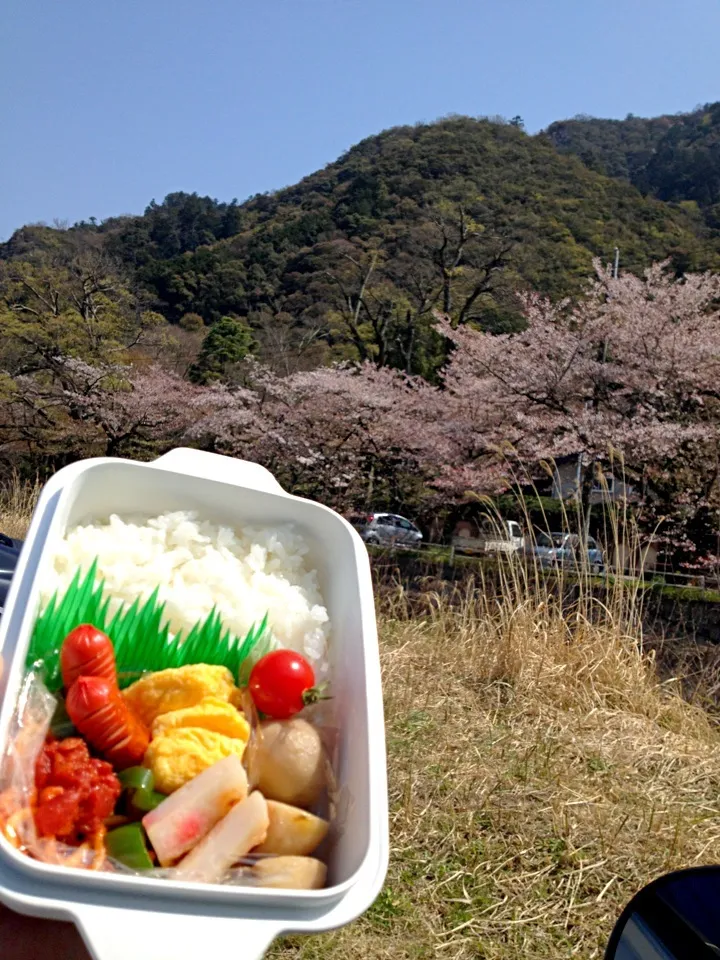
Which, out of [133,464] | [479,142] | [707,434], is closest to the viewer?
[133,464]

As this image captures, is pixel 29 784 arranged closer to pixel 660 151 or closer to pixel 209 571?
pixel 209 571

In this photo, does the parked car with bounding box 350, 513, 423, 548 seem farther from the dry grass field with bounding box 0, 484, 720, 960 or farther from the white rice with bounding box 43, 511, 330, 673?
the white rice with bounding box 43, 511, 330, 673

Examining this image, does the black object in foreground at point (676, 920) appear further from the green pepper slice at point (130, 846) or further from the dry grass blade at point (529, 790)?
the dry grass blade at point (529, 790)

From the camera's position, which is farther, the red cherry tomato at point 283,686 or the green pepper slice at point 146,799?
the red cherry tomato at point 283,686

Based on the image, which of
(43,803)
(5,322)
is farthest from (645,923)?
(5,322)

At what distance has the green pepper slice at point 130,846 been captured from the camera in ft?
2.54

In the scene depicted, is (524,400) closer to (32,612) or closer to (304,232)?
(32,612)

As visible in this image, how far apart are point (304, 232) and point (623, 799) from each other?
31.2 meters

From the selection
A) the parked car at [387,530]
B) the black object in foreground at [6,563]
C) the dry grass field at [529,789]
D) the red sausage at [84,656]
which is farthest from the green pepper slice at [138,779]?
the parked car at [387,530]

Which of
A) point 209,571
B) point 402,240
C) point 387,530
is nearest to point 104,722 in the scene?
point 209,571

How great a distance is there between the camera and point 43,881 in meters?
0.68

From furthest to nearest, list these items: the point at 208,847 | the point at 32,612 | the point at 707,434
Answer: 1. the point at 707,434
2. the point at 32,612
3. the point at 208,847

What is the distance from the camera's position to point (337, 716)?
3.26 feet

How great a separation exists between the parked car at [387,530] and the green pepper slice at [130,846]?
8698mm
